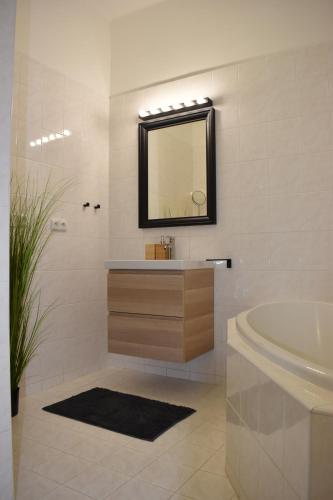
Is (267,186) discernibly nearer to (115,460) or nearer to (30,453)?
(115,460)

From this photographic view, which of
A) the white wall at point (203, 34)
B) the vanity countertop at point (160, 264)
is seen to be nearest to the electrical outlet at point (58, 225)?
the vanity countertop at point (160, 264)

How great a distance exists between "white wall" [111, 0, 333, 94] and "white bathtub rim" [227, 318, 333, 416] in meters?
2.25

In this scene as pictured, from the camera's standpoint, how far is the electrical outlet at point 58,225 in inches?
109

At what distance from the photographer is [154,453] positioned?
1815mm

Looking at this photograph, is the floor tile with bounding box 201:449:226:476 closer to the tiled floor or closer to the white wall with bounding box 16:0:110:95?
the tiled floor

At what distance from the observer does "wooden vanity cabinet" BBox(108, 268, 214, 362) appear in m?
2.46

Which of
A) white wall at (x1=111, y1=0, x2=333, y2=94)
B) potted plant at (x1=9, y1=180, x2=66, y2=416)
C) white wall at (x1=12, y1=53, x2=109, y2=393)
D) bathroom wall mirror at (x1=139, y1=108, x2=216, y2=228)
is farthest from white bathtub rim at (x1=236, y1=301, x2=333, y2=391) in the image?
white wall at (x1=111, y1=0, x2=333, y2=94)

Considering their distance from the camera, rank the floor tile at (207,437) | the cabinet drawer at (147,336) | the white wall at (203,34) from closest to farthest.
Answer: the floor tile at (207,437)
the cabinet drawer at (147,336)
the white wall at (203,34)

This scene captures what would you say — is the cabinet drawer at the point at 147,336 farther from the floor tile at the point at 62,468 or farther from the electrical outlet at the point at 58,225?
the floor tile at the point at 62,468

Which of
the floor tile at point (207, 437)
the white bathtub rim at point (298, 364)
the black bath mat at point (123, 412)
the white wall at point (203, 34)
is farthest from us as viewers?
the white wall at point (203, 34)

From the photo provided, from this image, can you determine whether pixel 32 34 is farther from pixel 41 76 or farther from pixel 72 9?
pixel 72 9

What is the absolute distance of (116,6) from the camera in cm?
319

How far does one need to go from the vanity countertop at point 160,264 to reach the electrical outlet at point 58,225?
442 millimetres

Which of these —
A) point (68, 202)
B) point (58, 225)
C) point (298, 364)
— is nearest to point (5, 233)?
point (298, 364)
